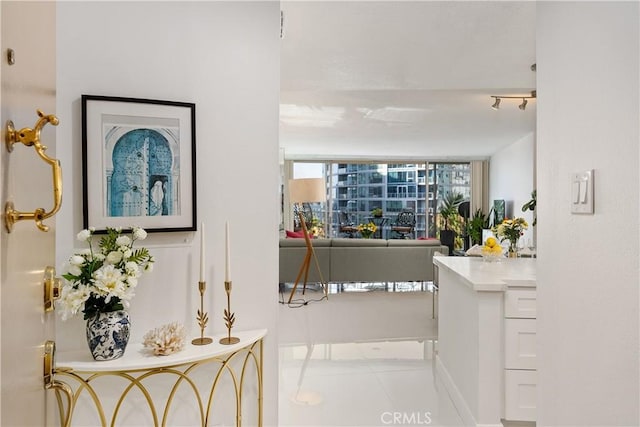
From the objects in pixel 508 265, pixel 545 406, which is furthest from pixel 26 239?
pixel 508 265

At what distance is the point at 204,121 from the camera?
1.86m

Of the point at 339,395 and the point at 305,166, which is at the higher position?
the point at 305,166

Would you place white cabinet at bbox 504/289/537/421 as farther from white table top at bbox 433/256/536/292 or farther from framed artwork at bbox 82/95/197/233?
framed artwork at bbox 82/95/197/233

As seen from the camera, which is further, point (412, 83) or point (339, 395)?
point (412, 83)

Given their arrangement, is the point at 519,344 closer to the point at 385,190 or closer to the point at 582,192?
the point at 582,192

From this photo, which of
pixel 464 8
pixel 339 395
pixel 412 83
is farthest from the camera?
pixel 412 83

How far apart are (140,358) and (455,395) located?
75.6 inches

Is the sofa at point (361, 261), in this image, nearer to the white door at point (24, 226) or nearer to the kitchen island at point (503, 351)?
the kitchen island at point (503, 351)

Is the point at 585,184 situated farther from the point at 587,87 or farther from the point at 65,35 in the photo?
the point at 65,35

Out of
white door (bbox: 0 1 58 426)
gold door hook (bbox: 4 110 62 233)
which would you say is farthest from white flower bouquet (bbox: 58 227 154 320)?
gold door hook (bbox: 4 110 62 233)

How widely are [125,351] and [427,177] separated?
9703 mm

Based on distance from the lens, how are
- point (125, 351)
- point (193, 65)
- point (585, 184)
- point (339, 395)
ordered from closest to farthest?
point (585, 184), point (125, 351), point (193, 65), point (339, 395)

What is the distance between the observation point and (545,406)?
1.30 metres

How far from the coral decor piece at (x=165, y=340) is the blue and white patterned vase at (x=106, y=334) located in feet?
0.32
